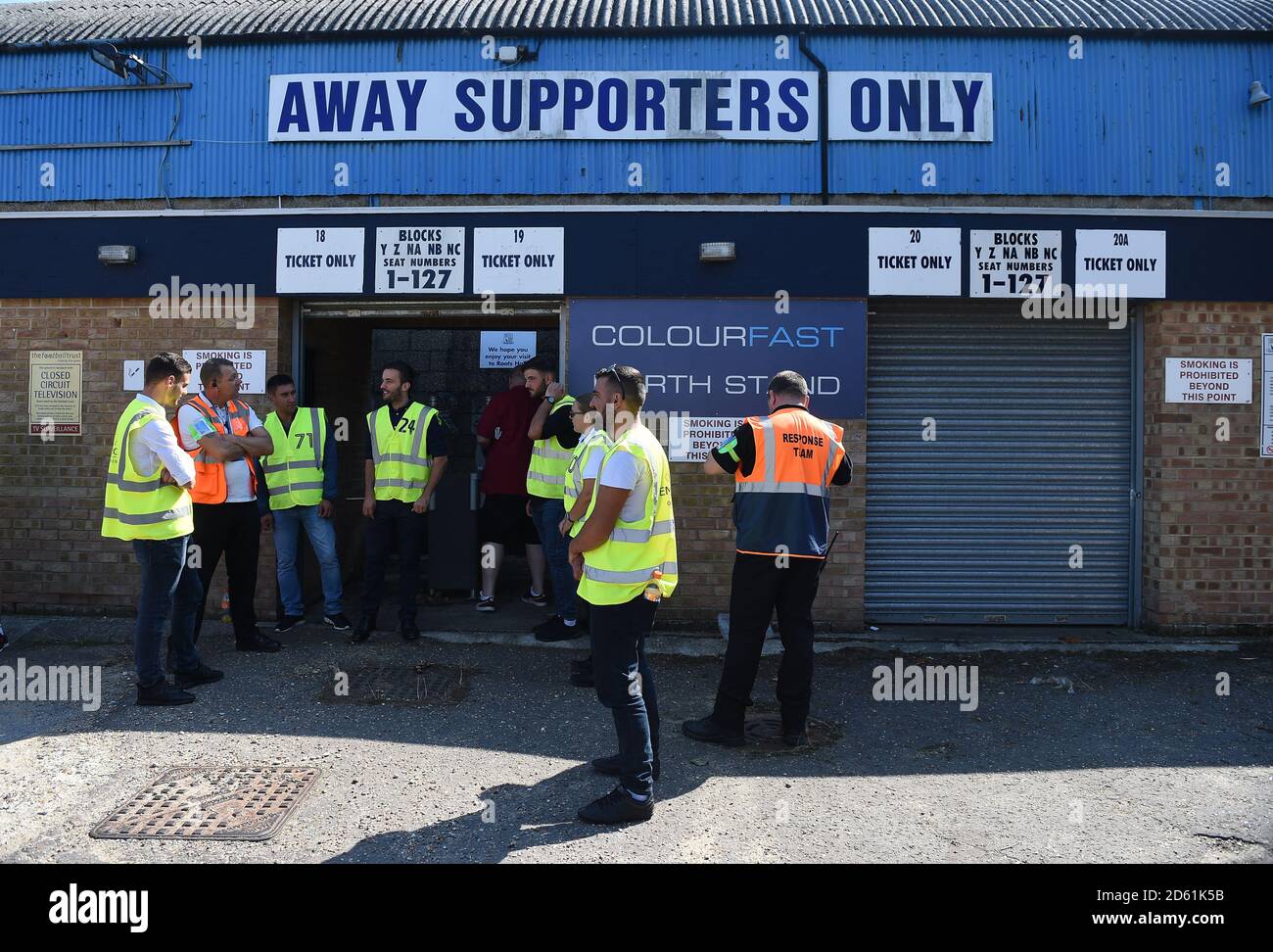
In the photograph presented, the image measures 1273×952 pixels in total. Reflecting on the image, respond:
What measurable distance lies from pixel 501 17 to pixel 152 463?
198 inches

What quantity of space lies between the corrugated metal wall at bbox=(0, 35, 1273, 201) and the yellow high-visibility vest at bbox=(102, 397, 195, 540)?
126 inches

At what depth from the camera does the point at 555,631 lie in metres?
7.34

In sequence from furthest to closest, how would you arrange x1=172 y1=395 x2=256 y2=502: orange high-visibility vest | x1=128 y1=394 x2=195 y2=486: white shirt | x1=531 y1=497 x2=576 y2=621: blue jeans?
x1=531 y1=497 x2=576 y2=621: blue jeans, x1=172 y1=395 x2=256 y2=502: orange high-visibility vest, x1=128 y1=394 x2=195 y2=486: white shirt

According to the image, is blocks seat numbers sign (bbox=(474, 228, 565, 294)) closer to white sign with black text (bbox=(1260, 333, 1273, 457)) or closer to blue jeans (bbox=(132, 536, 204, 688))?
blue jeans (bbox=(132, 536, 204, 688))

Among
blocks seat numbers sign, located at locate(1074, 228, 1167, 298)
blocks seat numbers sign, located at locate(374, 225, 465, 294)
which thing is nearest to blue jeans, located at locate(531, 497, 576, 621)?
blocks seat numbers sign, located at locate(374, 225, 465, 294)

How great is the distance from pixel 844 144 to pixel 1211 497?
4177 millimetres

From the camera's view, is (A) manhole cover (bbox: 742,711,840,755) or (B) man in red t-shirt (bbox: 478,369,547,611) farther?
(B) man in red t-shirt (bbox: 478,369,547,611)

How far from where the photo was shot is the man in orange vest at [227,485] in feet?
20.7

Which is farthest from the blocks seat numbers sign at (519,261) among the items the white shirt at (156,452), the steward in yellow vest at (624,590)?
the steward in yellow vest at (624,590)

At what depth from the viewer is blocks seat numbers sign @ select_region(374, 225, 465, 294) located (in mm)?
7773

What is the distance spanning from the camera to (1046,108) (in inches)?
310

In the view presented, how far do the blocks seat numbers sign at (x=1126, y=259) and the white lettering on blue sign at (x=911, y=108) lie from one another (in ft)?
3.96
